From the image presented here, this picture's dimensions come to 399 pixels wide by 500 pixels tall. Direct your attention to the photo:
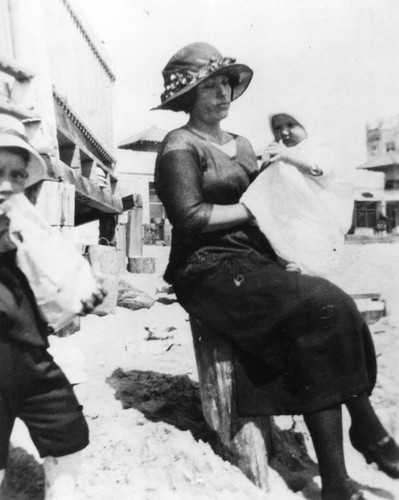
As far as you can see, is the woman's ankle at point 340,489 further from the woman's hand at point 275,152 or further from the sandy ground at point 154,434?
the woman's hand at point 275,152

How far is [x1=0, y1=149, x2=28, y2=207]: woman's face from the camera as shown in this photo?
4.69 feet

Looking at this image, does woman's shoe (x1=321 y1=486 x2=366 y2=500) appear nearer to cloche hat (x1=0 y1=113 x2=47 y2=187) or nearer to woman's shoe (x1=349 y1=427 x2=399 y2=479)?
woman's shoe (x1=349 y1=427 x2=399 y2=479)

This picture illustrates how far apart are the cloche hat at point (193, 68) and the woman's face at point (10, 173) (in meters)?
0.73

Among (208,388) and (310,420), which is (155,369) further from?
(310,420)

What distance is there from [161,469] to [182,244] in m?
0.84

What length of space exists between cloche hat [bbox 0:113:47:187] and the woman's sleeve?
0.45 meters

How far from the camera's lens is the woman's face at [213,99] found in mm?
1918

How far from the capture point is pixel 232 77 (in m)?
2.00

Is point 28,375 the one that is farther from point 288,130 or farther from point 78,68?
point 78,68

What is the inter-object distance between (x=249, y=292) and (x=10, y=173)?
891 millimetres

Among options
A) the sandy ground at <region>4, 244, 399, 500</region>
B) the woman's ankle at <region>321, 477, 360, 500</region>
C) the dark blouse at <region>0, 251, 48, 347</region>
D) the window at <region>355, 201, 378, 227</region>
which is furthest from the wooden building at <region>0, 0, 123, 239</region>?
the window at <region>355, 201, 378, 227</region>

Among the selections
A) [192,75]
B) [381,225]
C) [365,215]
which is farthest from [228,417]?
[365,215]

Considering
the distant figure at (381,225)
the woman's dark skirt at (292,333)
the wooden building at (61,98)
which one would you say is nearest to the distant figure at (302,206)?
the woman's dark skirt at (292,333)

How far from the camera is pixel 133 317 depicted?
3979mm
